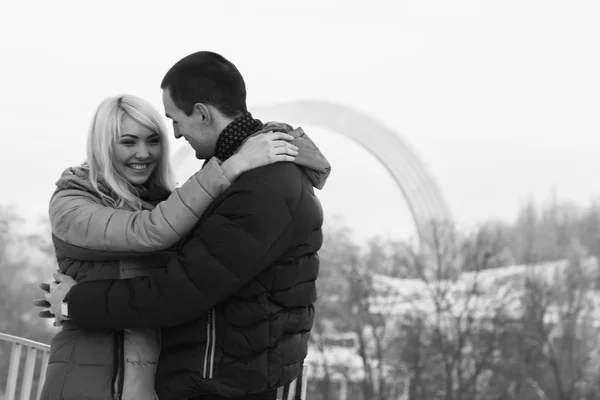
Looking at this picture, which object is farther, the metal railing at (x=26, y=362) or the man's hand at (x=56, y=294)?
the metal railing at (x=26, y=362)

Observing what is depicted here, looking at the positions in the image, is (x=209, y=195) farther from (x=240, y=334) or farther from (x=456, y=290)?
(x=456, y=290)

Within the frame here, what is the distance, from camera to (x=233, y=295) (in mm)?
1677

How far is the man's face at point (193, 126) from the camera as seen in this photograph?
69.1 inches

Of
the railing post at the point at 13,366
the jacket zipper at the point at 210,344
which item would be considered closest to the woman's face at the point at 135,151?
the jacket zipper at the point at 210,344

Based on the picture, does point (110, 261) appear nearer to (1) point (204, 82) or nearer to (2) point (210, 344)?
(2) point (210, 344)

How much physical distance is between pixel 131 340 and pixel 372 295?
65.7ft

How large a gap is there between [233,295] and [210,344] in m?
0.11

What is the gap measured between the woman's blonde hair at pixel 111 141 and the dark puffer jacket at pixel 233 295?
249 mm

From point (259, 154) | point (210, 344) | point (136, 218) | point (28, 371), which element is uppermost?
point (259, 154)

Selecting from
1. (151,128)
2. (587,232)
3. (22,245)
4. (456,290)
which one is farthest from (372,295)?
(151,128)

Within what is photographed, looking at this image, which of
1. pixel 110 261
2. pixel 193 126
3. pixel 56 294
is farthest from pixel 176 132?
pixel 56 294

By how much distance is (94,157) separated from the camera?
1935 mm

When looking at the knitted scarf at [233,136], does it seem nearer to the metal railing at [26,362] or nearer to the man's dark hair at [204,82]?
the man's dark hair at [204,82]

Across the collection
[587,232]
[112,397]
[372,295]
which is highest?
[587,232]
